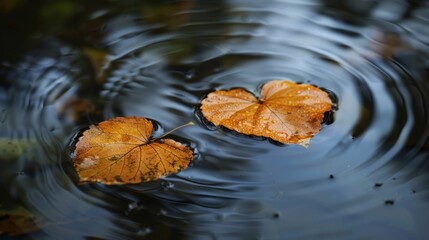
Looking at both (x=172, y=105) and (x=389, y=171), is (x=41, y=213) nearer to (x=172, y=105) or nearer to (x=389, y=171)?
(x=172, y=105)

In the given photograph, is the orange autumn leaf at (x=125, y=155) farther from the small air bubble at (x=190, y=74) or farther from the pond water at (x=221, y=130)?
the small air bubble at (x=190, y=74)

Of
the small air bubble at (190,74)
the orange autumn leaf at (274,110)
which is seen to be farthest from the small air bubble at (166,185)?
the small air bubble at (190,74)

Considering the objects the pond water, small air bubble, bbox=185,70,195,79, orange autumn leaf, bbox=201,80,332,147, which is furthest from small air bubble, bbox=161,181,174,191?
small air bubble, bbox=185,70,195,79

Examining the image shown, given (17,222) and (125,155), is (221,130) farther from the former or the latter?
(17,222)

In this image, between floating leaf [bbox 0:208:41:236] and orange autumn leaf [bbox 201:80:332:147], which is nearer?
floating leaf [bbox 0:208:41:236]

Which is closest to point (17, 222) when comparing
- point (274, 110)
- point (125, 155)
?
point (125, 155)

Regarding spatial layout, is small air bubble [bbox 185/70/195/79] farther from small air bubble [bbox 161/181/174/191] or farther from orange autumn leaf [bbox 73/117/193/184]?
small air bubble [bbox 161/181/174/191]
